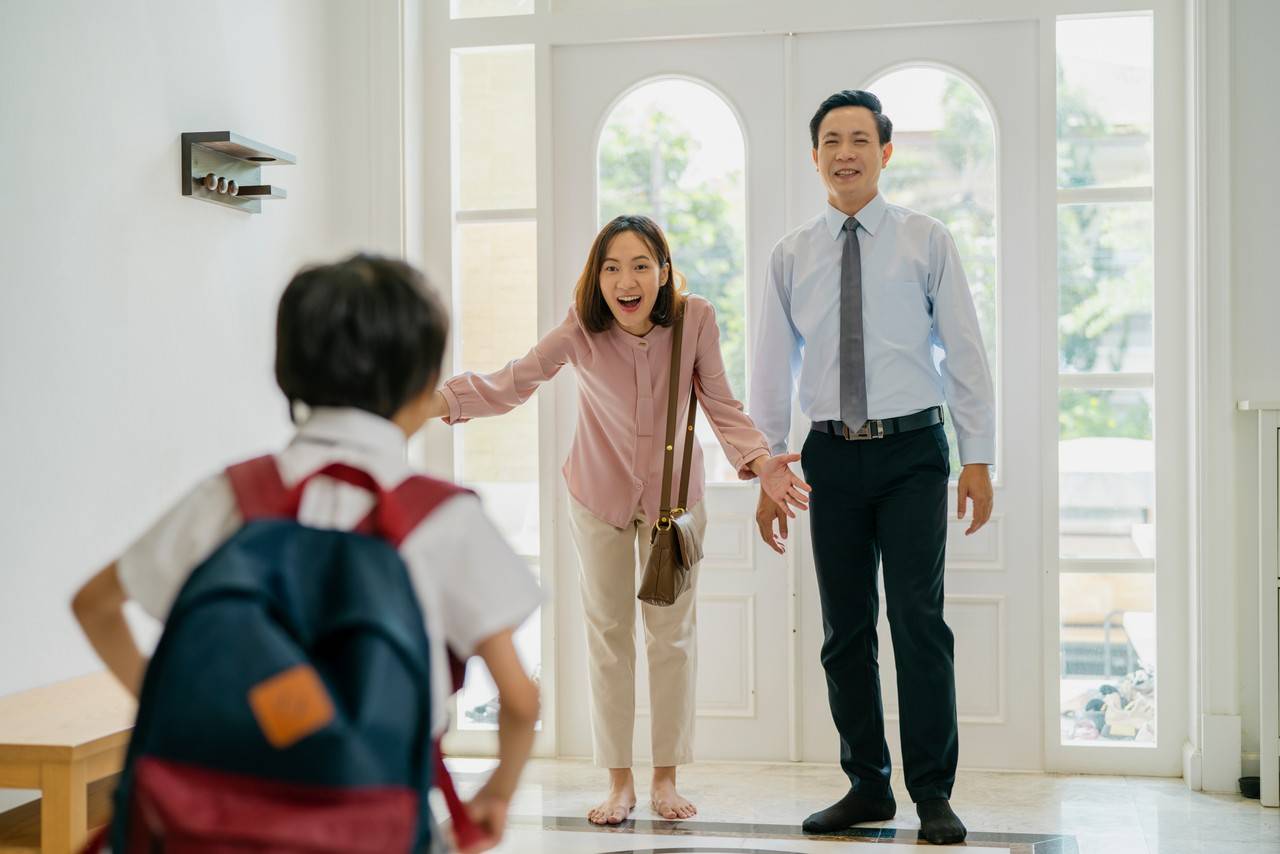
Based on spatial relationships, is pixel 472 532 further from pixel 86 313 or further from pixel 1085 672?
pixel 1085 672

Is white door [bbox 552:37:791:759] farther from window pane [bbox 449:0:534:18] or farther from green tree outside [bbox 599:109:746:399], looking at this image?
window pane [bbox 449:0:534:18]

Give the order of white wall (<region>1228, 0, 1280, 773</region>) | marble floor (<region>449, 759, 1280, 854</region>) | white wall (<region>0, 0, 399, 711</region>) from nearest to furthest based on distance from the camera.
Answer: white wall (<region>0, 0, 399, 711</region>) → marble floor (<region>449, 759, 1280, 854</region>) → white wall (<region>1228, 0, 1280, 773</region>)

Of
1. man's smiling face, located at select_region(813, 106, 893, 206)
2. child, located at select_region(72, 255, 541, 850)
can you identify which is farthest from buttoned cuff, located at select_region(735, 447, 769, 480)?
child, located at select_region(72, 255, 541, 850)

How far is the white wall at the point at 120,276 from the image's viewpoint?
1977 millimetres

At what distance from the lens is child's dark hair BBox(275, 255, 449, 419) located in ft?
3.37

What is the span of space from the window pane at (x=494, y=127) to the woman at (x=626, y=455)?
27.7 inches

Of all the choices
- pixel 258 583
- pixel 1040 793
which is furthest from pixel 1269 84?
pixel 258 583

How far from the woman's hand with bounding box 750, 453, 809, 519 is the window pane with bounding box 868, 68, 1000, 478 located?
0.72 metres

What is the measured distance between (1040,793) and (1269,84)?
1.78 m

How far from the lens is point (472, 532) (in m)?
1.03

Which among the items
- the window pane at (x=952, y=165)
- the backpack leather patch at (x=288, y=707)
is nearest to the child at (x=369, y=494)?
the backpack leather patch at (x=288, y=707)

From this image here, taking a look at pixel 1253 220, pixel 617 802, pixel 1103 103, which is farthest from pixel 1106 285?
pixel 617 802

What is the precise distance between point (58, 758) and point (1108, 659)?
8.10ft

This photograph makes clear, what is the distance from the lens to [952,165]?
122 inches
